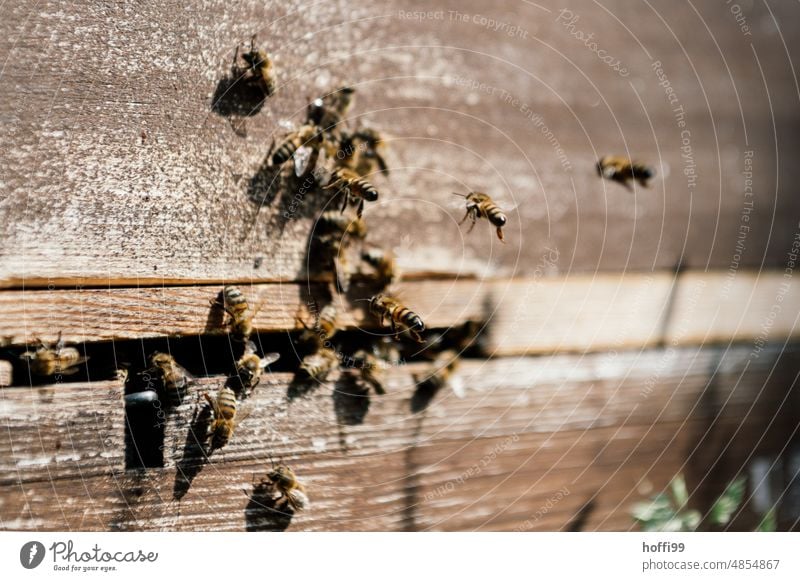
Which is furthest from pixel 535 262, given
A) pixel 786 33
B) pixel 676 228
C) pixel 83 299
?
pixel 786 33

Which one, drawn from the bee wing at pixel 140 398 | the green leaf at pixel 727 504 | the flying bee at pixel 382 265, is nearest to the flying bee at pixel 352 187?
the flying bee at pixel 382 265

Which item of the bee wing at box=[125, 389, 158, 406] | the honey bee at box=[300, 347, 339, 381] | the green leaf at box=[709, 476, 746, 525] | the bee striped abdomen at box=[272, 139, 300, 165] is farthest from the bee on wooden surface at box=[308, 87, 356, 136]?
the green leaf at box=[709, 476, 746, 525]

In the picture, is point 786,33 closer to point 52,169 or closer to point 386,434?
point 386,434

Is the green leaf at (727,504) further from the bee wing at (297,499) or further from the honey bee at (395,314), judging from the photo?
the bee wing at (297,499)

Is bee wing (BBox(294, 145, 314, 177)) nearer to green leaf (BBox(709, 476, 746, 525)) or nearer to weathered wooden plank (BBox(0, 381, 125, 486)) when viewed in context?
weathered wooden plank (BBox(0, 381, 125, 486))

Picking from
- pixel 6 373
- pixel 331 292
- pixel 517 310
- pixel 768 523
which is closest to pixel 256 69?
pixel 331 292
